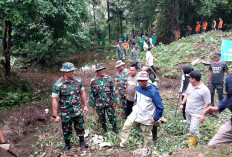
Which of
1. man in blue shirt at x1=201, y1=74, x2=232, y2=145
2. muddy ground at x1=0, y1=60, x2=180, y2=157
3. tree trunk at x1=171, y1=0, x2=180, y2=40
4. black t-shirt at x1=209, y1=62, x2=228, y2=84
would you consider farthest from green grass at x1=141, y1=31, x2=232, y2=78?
man in blue shirt at x1=201, y1=74, x2=232, y2=145

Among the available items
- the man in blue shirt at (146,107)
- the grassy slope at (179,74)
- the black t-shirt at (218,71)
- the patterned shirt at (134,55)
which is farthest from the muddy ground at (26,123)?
the patterned shirt at (134,55)

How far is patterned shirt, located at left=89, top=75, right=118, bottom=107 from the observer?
4.26 metres

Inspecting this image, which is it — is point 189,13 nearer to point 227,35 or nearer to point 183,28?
point 183,28

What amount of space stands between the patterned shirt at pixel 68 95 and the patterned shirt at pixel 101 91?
51 centimetres

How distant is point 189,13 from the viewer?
20.5 metres

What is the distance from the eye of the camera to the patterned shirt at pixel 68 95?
366 cm

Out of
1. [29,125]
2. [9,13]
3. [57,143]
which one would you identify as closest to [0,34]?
[9,13]

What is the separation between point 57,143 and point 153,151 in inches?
96.2

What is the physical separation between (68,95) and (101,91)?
2.78 feet

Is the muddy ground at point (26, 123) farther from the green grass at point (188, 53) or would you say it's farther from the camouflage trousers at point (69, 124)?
the green grass at point (188, 53)

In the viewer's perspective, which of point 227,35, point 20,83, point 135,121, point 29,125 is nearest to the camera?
point 135,121

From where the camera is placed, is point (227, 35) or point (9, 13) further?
point (227, 35)

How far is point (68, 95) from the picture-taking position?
3.73m

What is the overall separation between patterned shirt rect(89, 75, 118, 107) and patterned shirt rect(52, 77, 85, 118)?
19.9 inches
